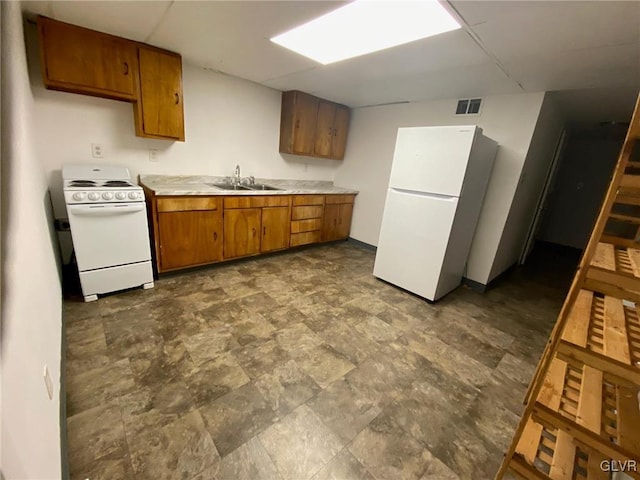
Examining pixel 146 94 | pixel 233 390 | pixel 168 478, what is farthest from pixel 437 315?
pixel 146 94

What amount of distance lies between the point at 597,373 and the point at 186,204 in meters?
3.03

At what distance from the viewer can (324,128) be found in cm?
390

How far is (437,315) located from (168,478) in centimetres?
230

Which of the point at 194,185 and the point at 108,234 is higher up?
the point at 194,185

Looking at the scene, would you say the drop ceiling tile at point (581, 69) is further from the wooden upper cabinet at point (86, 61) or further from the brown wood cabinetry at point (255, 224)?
the wooden upper cabinet at point (86, 61)

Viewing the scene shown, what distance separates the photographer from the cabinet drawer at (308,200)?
3.54 metres

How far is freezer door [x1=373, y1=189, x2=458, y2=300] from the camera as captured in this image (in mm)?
2535

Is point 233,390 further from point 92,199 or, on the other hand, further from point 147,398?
point 92,199

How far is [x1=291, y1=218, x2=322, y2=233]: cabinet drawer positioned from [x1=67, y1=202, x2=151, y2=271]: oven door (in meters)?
1.77

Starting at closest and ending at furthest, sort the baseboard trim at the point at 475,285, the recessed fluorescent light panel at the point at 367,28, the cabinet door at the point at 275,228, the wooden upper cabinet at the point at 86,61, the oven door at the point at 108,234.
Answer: the recessed fluorescent light panel at the point at 367,28 → the wooden upper cabinet at the point at 86,61 → the oven door at the point at 108,234 → the baseboard trim at the point at 475,285 → the cabinet door at the point at 275,228

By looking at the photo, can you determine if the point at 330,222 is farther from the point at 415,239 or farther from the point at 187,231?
the point at 187,231

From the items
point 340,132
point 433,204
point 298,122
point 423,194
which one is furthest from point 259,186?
point 433,204

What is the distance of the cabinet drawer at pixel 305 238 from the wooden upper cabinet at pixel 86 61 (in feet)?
7.48

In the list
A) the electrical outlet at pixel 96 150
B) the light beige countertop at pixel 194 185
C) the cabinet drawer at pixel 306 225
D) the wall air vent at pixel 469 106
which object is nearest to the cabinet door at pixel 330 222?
the cabinet drawer at pixel 306 225
